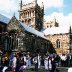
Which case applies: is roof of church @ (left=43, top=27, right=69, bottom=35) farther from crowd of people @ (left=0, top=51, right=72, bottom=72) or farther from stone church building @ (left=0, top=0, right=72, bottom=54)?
crowd of people @ (left=0, top=51, right=72, bottom=72)

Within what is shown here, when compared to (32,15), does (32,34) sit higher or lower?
lower

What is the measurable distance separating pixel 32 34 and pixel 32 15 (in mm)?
15718

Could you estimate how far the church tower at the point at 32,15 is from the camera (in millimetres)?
58537

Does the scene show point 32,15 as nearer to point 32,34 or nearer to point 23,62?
point 32,34

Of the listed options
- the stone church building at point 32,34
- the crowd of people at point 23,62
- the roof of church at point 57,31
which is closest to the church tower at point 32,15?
the stone church building at point 32,34

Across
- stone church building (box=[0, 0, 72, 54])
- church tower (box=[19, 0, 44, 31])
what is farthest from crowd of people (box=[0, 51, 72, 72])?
A: church tower (box=[19, 0, 44, 31])

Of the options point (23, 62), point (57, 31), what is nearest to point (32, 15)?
point (57, 31)

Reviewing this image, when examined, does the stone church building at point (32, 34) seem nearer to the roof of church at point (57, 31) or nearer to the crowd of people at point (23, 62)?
the roof of church at point (57, 31)

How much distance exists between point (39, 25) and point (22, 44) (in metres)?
21.4

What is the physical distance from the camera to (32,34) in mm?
43781

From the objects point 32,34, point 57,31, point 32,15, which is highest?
point 32,15

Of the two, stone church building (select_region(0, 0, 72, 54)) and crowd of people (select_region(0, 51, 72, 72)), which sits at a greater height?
stone church building (select_region(0, 0, 72, 54))

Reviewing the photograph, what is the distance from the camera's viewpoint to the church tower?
58.5 m

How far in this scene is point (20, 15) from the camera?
200 ft
